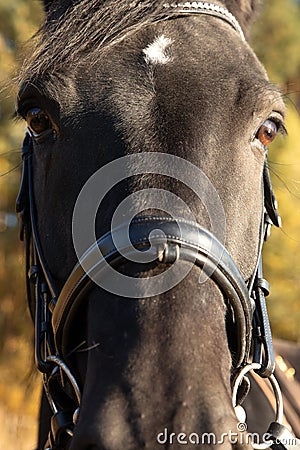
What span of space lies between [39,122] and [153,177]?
25.4 inches

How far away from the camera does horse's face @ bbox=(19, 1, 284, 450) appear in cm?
191

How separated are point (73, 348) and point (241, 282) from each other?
666 millimetres

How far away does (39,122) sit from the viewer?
261cm

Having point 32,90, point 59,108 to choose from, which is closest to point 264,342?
point 59,108

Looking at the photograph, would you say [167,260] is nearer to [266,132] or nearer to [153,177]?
[153,177]

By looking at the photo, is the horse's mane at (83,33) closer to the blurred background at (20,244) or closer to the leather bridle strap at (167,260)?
the leather bridle strap at (167,260)

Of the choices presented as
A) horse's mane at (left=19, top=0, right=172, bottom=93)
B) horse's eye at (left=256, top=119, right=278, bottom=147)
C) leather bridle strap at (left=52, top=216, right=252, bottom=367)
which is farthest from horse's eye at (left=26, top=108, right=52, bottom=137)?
horse's eye at (left=256, top=119, right=278, bottom=147)

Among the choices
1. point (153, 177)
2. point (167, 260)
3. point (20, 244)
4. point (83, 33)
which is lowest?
point (167, 260)

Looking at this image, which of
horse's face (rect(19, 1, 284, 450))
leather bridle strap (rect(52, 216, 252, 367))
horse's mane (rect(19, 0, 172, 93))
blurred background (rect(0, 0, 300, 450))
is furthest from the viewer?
blurred background (rect(0, 0, 300, 450))

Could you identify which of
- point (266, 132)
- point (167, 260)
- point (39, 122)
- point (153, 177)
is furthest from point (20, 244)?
point (167, 260)

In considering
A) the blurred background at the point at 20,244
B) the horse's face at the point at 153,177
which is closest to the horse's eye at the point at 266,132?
the horse's face at the point at 153,177

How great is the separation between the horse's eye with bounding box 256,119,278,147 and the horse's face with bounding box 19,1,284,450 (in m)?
0.01

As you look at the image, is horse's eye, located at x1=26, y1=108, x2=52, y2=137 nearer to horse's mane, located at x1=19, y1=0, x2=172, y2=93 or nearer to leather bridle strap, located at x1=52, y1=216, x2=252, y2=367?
horse's mane, located at x1=19, y1=0, x2=172, y2=93

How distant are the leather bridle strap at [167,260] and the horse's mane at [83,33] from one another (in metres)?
0.77
